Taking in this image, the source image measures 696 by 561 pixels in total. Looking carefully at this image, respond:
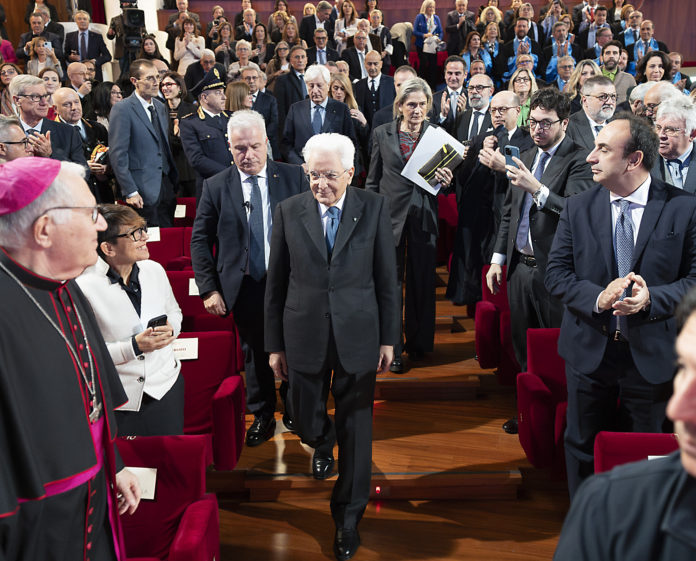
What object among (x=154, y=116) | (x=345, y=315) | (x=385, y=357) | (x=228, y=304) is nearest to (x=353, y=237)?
(x=345, y=315)

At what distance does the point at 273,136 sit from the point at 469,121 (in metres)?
1.71

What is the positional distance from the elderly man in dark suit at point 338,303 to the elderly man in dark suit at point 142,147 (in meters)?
2.53

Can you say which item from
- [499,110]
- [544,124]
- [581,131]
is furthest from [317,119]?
[544,124]

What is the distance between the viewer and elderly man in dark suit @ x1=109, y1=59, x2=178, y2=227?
14.9 ft

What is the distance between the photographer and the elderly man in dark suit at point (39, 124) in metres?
4.15

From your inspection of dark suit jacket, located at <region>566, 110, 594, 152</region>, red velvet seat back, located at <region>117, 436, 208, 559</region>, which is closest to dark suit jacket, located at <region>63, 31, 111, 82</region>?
dark suit jacket, located at <region>566, 110, 594, 152</region>

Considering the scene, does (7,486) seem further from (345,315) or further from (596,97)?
(596,97)

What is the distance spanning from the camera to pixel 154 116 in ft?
15.7

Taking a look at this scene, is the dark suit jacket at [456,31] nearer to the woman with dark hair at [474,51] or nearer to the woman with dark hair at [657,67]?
the woman with dark hair at [474,51]

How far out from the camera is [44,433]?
4.55ft

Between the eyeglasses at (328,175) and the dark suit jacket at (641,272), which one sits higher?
the eyeglasses at (328,175)

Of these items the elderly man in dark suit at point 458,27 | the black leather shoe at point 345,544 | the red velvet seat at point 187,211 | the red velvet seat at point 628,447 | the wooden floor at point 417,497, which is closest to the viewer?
the red velvet seat at point 628,447

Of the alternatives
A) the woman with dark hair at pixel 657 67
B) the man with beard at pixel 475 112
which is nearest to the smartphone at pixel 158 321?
the man with beard at pixel 475 112

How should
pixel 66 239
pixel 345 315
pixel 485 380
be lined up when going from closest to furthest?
pixel 66 239
pixel 345 315
pixel 485 380
